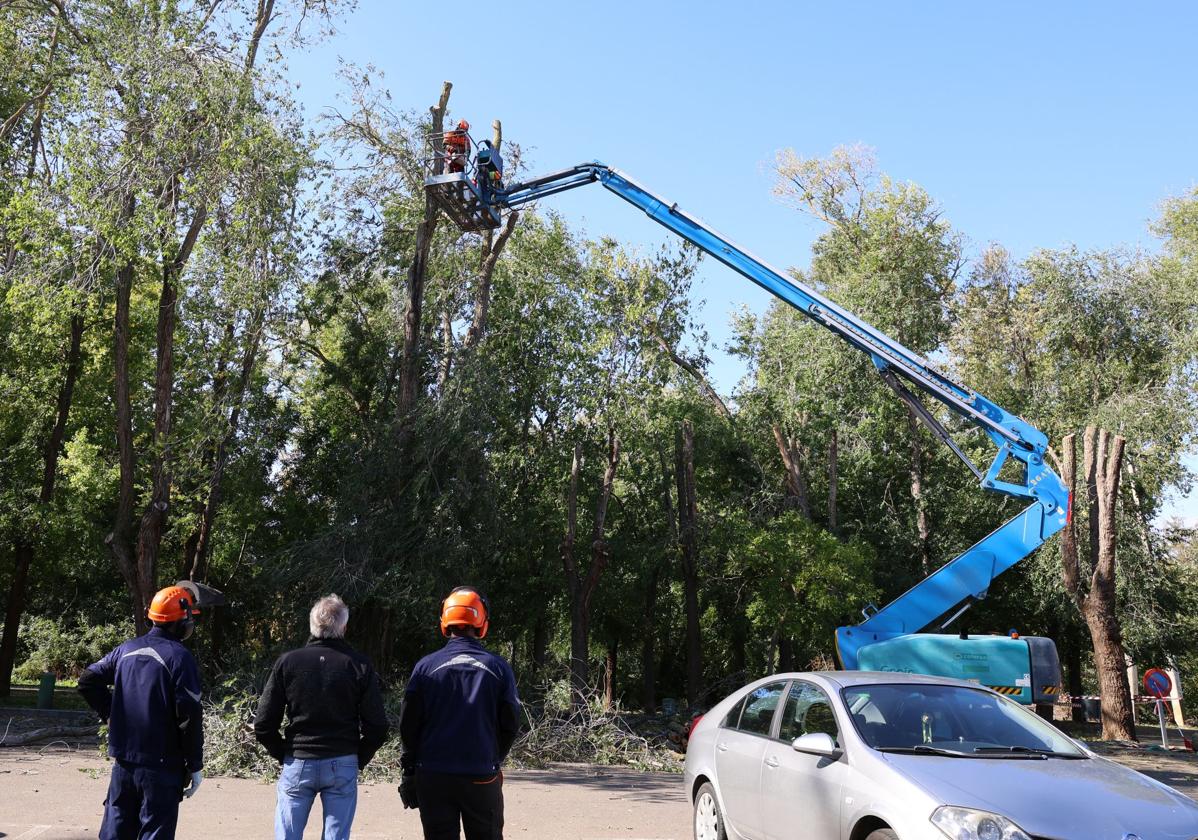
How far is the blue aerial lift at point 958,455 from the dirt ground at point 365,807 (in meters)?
4.39

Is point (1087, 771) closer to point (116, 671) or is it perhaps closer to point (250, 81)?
point (116, 671)

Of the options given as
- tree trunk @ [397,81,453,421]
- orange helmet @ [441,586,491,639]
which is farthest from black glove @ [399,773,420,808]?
tree trunk @ [397,81,453,421]

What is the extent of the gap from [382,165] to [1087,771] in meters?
17.8

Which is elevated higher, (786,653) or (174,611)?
(174,611)

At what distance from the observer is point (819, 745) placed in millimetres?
5715

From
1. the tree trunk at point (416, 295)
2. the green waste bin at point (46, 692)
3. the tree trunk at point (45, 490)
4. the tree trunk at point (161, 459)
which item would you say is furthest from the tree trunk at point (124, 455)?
the tree trunk at point (45, 490)

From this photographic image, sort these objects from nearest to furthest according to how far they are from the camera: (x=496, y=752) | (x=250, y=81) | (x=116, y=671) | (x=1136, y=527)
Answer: (x=496, y=752), (x=116, y=671), (x=250, y=81), (x=1136, y=527)

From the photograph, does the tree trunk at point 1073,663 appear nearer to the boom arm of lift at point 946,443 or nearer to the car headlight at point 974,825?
the boom arm of lift at point 946,443

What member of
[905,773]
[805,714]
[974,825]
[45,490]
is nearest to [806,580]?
[805,714]

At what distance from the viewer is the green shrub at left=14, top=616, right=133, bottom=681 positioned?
31.2 meters

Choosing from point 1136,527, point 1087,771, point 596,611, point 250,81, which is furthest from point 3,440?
point 1136,527

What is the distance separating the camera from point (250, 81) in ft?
53.3

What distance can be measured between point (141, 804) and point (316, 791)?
3.16ft

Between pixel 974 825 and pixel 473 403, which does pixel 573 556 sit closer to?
pixel 473 403
